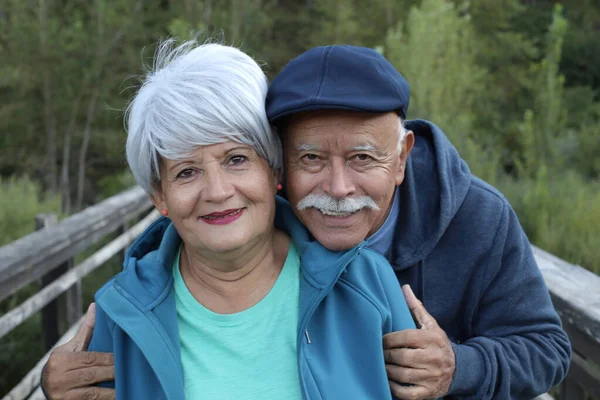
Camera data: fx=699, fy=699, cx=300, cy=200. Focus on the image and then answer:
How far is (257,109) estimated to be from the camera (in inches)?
68.1

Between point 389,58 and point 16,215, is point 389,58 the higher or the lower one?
the higher one

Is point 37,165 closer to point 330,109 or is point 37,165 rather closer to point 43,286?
point 43,286

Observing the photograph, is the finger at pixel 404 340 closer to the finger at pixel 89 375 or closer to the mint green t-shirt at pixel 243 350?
the mint green t-shirt at pixel 243 350

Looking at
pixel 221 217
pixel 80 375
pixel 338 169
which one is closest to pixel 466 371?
pixel 338 169

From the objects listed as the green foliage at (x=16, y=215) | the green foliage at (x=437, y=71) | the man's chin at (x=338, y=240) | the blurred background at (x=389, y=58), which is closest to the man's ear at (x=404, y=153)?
the man's chin at (x=338, y=240)

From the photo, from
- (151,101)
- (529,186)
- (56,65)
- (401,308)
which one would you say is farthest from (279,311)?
(56,65)

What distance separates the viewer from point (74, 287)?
3.75 m

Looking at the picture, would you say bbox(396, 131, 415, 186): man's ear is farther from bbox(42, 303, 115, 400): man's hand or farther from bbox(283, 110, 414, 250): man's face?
bbox(42, 303, 115, 400): man's hand

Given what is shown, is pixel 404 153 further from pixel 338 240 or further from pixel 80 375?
pixel 80 375

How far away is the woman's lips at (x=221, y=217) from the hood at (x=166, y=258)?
0.22 m

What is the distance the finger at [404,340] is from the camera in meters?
1.72

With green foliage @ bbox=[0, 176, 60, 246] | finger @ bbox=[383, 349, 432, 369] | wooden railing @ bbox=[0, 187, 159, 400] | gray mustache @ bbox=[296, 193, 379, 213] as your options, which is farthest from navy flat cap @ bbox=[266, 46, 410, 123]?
green foliage @ bbox=[0, 176, 60, 246]

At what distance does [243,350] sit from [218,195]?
0.39 metres

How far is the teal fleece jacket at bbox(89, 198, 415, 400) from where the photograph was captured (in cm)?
166
